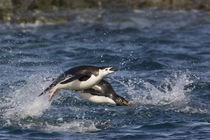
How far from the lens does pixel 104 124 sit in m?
9.12

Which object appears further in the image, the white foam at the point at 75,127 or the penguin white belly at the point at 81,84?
the penguin white belly at the point at 81,84

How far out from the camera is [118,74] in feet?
42.7

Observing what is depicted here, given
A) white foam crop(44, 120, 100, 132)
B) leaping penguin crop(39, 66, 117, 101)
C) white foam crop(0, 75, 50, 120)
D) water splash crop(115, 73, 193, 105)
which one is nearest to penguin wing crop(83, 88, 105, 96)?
leaping penguin crop(39, 66, 117, 101)

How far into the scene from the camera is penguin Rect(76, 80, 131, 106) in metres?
9.36

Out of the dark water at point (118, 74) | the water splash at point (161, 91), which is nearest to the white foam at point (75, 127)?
the dark water at point (118, 74)

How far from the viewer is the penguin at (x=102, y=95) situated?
30.7ft

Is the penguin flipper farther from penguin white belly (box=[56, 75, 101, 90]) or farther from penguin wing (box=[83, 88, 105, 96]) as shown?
penguin wing (box=[83, 88, 105, 96])

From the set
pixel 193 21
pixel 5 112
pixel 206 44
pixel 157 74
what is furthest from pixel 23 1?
pixel 5 112

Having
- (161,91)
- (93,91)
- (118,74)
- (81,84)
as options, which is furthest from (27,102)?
(118,74)

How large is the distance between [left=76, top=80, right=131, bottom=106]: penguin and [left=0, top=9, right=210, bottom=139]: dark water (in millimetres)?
310

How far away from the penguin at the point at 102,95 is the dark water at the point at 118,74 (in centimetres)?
31

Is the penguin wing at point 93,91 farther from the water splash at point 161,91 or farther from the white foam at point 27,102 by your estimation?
the water splash at point 161,91

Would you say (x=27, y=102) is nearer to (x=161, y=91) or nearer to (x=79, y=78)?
(x=79, y=78)

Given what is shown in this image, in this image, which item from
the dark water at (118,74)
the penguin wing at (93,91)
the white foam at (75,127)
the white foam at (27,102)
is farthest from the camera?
the white foam at (27,102)
